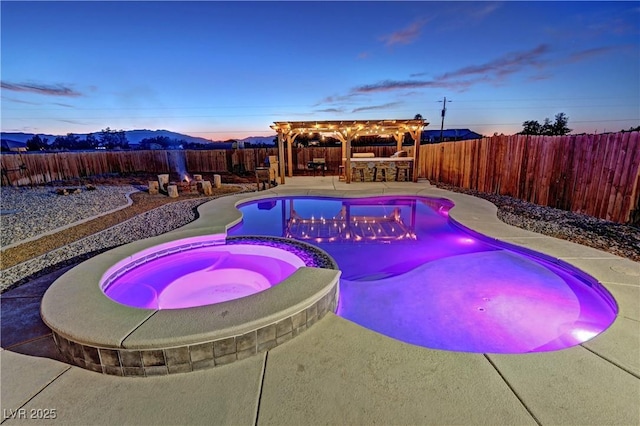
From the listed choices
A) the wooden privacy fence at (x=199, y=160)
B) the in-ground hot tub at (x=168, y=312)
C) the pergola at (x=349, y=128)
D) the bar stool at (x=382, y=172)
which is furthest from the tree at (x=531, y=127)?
the in-ground hot tub at (x=168, y=312)

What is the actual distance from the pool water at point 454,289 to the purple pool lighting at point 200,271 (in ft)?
3.20

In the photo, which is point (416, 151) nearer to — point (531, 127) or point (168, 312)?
point (168, 312)

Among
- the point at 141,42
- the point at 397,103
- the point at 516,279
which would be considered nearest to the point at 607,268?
the point at 516,279

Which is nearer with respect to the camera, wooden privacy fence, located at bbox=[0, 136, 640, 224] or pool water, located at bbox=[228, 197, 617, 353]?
pool water, located at bbox=[228, 197, 617, 353]

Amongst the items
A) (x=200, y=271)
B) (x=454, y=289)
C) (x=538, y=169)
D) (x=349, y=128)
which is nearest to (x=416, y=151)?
(x=349, y=128)

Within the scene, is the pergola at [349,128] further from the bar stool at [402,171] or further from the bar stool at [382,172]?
the bar stool at [382,172]

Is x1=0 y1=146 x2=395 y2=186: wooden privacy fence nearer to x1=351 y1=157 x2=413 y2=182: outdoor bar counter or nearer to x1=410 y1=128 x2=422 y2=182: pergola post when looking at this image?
x1=351 y1=157 x2=413 y2=182: outdoor bar counter

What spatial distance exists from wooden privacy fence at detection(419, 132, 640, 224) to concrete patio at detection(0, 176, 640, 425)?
487 cm

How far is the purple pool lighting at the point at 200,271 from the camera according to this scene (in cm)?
368

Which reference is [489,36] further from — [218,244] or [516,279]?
[218,244]

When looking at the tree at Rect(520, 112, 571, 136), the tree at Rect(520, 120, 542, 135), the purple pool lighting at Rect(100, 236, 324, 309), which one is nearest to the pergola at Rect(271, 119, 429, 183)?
the purple pool lighting at Rect(100, 236, 324, 309)

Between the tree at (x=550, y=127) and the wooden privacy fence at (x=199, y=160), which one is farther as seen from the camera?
the tree at (x=550, y=127)

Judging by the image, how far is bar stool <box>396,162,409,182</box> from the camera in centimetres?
1249

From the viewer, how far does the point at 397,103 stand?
2725 centimetres
